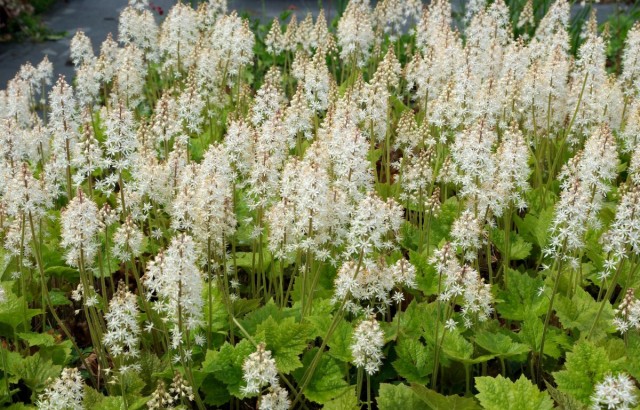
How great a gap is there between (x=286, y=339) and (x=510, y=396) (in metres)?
1.19

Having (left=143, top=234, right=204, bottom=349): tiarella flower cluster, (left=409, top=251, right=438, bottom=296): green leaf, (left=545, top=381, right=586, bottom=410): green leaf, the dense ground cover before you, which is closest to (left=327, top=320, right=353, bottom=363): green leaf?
the dense ground cover

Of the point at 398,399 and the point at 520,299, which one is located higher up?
the point at 520,299

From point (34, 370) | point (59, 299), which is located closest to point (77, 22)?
point (59, 299)

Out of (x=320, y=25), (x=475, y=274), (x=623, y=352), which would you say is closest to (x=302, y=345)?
(x=475, y=274)

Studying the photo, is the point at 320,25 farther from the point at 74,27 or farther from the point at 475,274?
the point at 74,27

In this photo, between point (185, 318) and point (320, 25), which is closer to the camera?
point (185, 318)

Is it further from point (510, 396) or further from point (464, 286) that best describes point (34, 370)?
point (510, 396)

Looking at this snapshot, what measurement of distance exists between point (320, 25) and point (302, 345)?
439 centimetres

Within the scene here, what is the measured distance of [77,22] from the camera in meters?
14.1

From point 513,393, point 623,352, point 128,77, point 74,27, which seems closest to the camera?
point 513,393

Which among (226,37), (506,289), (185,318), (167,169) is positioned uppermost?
(226,37)

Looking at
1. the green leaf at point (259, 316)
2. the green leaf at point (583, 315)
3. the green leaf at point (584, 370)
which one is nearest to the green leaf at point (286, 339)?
the green leaf at point (259, 316)

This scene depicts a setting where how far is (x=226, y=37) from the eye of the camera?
700cm

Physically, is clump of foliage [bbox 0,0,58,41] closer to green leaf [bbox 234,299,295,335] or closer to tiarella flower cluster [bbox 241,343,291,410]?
green leaf [bbox 234,299,295,335]
